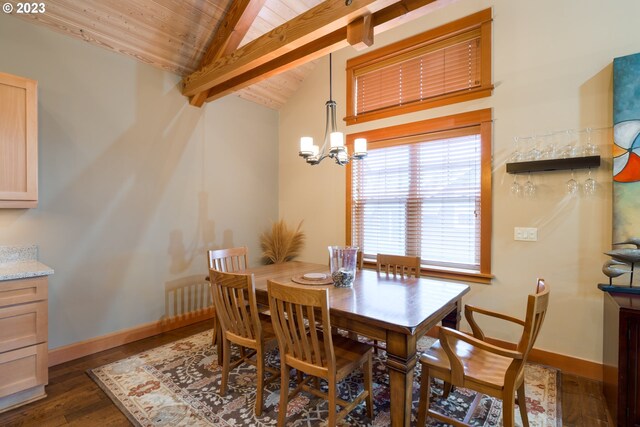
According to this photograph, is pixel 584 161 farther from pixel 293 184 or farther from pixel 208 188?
pixel 208 188

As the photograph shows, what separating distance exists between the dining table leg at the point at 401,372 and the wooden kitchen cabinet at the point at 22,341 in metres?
2.48

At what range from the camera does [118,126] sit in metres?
3.13

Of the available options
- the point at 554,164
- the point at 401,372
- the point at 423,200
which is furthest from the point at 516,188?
the point at 401,372

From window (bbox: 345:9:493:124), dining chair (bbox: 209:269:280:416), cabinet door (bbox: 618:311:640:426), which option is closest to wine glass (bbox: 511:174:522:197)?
window (bbox: 345:9:493:124)

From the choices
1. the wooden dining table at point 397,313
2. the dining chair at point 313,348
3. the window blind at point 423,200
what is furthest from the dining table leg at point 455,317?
the window blind at point 423,200

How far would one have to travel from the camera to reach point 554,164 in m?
2.61

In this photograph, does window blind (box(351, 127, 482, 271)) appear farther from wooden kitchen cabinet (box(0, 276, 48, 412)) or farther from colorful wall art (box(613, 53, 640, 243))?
wooden kitchen cabinet (box(0, 276, 48, 412))

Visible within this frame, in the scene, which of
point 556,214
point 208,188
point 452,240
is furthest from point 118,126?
point 556,214

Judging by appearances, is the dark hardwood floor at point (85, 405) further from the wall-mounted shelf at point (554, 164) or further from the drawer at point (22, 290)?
the wall-mounted shelf at point (554, 164)

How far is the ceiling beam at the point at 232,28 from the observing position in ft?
10.3

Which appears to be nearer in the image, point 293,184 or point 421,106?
point 421,106

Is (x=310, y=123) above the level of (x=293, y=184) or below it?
above

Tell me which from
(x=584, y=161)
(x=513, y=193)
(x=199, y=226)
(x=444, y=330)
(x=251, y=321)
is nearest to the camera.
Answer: (x=444, y=330)

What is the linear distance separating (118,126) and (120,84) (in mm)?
435
